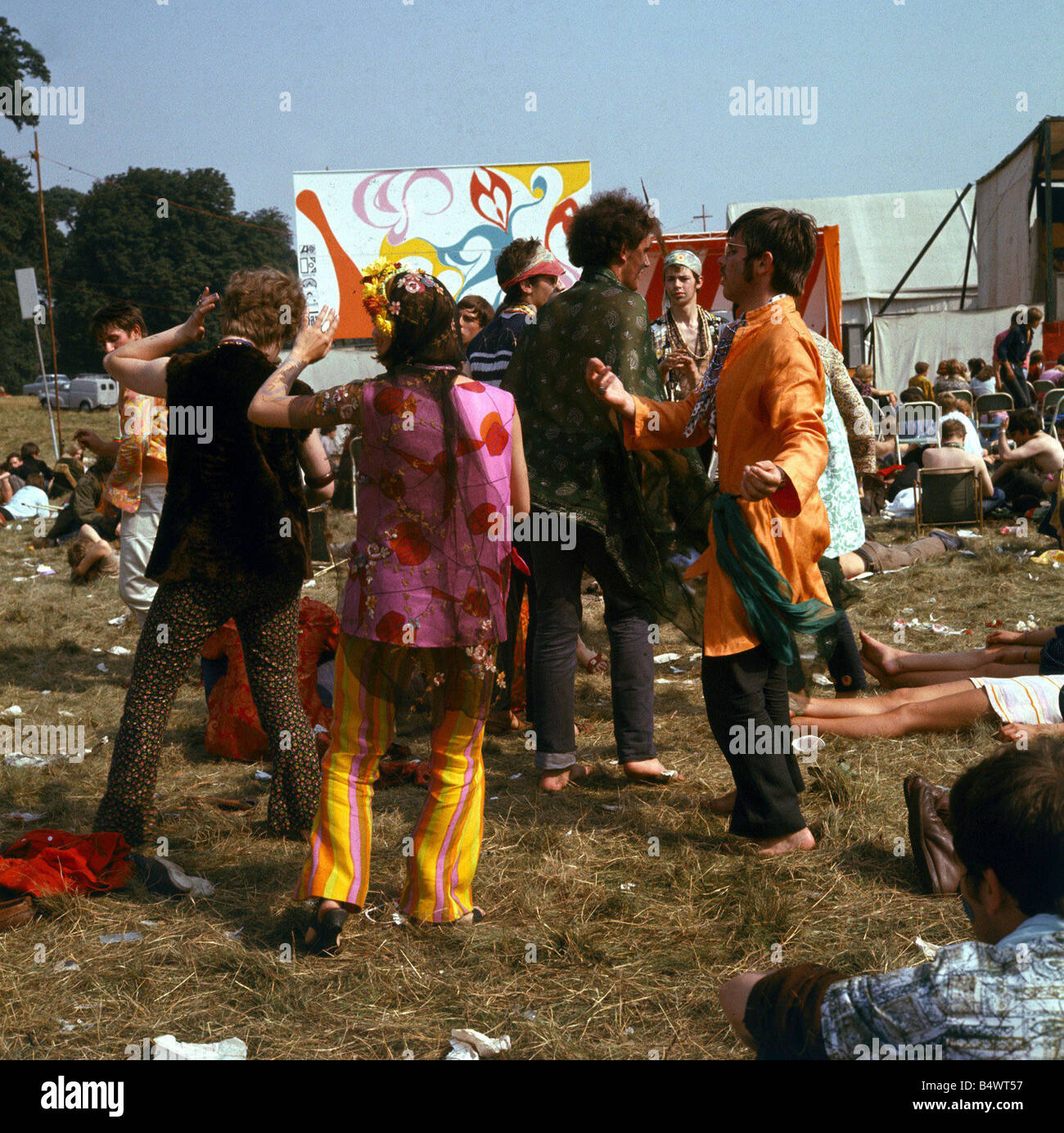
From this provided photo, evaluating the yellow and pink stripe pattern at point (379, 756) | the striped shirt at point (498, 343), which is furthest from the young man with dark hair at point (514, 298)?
the yellow and pink stripe pattern at point (379, 756)

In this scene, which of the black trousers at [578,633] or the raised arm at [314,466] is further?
the black trousers at [578,633]

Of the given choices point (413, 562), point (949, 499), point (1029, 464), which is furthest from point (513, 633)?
point (1029, 464)

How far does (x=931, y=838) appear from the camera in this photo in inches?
121

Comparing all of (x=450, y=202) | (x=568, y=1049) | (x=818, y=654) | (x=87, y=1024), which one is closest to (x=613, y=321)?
(x=818, y=654)

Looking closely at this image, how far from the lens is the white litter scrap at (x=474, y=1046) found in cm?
236

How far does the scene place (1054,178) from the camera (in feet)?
64.6

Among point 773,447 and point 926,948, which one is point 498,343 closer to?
point 773,447

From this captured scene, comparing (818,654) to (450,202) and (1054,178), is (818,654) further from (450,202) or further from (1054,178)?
(1054,178)

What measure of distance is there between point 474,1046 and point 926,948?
1.18 metres

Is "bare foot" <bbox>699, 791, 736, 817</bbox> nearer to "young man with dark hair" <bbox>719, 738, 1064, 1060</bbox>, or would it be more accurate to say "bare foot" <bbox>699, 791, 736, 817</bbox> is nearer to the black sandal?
the black sandal

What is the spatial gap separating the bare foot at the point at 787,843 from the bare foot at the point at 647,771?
670 mm

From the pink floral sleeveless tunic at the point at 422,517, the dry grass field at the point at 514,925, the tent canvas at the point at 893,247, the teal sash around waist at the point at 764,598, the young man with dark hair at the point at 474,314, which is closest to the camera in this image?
the dry grass field at the point at 514,925

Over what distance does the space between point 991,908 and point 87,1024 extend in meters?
2.02

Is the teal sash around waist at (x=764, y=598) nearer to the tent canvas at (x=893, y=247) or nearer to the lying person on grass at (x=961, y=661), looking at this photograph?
the lying person on grass at (x=961, y=661)
